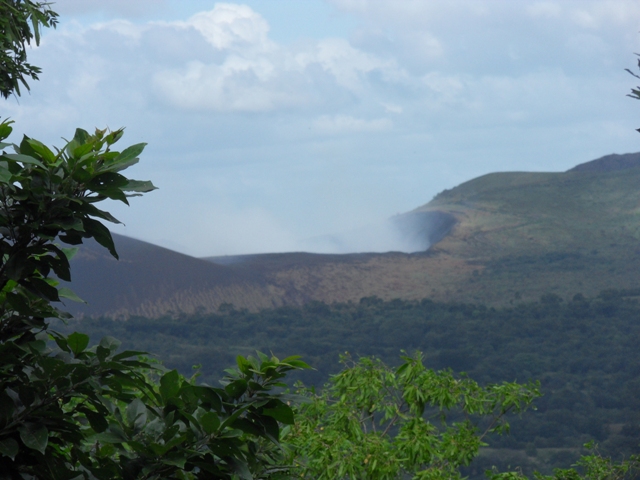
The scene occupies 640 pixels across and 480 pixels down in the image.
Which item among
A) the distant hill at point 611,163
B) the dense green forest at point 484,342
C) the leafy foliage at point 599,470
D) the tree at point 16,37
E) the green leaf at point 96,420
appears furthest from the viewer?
the distant hill at point 611,163

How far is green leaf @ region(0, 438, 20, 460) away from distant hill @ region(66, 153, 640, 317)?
137 feet

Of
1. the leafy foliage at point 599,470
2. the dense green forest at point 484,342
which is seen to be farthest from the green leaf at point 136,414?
the dense green forest at point 484,342

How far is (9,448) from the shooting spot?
170 centimetres

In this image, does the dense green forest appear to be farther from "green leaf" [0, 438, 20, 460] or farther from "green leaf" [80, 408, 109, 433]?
"green leaf" [0, 438, 20, 460]

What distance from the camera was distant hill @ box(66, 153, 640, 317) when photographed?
150ft

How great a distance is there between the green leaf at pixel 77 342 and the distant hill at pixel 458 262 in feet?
137

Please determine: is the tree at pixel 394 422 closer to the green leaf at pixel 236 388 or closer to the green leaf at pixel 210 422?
the green leaf at pixel 236 388

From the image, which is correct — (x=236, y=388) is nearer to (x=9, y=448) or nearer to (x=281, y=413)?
(x=281, y=413)

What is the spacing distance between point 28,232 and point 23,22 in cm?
280

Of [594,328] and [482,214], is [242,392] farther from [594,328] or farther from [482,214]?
[482,214]

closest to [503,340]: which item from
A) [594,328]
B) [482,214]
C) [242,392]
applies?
[594,328]

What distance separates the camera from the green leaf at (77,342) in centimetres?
183

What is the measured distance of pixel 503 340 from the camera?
47.1 metres

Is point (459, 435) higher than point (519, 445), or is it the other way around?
point (459, 435)
